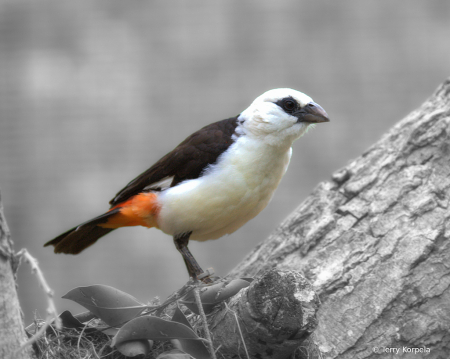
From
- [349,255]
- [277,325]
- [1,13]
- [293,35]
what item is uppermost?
[1,13]

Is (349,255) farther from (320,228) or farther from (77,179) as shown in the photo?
(77,179)

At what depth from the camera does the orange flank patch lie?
2584 millimetres

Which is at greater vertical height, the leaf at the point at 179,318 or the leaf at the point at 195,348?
the leaf at the point at 179,318

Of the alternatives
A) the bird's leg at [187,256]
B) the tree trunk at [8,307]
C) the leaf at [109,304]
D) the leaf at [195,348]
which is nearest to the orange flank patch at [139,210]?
the bird's leg at [187,256]

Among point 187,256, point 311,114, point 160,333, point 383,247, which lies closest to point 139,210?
point 187,256

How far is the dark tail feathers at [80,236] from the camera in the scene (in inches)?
105

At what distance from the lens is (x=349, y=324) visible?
2.27 meters

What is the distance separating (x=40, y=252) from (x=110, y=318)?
11.6 feet

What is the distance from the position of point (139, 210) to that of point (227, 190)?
47cm

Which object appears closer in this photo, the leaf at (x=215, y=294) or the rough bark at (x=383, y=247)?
the leaf at (x=215, y=294)

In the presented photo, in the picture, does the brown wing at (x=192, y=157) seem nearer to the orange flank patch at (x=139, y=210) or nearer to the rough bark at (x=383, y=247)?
the orange flank patch at (x=139, y=210)

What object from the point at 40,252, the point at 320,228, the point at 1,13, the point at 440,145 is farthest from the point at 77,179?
the point at 440,145

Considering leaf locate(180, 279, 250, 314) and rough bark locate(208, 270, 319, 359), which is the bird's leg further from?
rough bark locate(208, 270, 319, 359)

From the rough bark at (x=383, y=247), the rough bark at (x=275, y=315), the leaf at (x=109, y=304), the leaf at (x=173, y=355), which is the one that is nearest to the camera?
the rough bark at (x=275, y=315)
